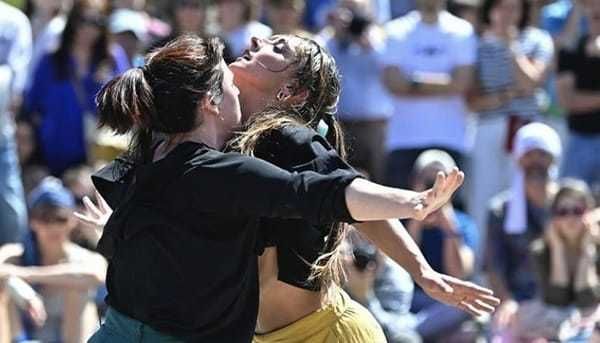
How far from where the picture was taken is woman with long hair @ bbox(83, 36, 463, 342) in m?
3.56

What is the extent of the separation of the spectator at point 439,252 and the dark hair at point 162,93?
3.71 metres

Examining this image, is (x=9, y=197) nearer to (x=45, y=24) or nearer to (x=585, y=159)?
(x=45, y=24)

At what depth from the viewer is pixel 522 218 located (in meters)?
7.61

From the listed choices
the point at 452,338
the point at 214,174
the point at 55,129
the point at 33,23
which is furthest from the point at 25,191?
the point at 214,174

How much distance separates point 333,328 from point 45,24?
557 cm

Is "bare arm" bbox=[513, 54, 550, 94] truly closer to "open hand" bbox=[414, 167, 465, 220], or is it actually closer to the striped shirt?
the striped shirt

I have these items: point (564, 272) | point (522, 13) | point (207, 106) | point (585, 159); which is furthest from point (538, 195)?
point (207, 106)

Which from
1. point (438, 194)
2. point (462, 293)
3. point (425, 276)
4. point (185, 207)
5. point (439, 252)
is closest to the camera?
point (438, 194)

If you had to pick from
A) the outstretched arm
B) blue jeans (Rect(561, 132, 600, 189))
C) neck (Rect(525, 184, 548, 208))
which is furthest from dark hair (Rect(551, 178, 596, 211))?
the outstretched arm

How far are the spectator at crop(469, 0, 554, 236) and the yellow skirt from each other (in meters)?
4.31

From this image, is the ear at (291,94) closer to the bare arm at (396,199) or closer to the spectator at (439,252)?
the bare arm at (396,199)

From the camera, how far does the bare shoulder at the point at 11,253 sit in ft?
23.2

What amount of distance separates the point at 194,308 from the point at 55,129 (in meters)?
5.17

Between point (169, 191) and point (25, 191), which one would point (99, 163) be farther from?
point (169, 191)
